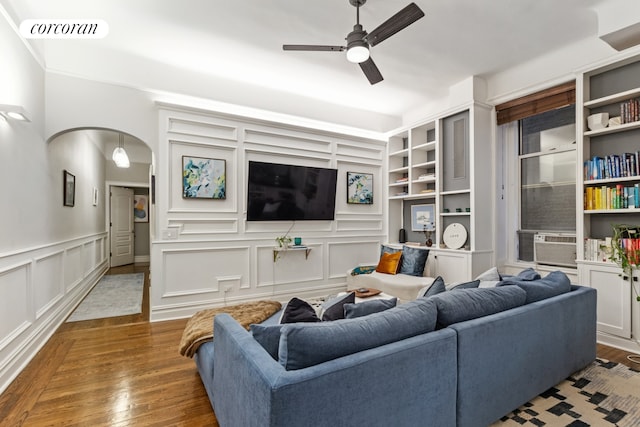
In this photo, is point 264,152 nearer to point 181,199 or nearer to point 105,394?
point 181,199

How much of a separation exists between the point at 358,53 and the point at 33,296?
12.1ft

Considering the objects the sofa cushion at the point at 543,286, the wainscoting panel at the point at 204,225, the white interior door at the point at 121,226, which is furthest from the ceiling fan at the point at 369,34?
the white interior door at the point at 121,226

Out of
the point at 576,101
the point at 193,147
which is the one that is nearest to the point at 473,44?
the point at 576,101

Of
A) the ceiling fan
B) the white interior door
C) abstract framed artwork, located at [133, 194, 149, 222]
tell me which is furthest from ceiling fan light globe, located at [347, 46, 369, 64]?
abstract framed artwork, located at [133, 194, 149, 222]

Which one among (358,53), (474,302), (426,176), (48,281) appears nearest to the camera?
(474,302)

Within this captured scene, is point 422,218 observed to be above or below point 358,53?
below

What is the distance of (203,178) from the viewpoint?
13.3 feet

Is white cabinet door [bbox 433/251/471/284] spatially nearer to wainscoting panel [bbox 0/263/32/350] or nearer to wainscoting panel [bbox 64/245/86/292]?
wainscoting panel [bbox 0/263/32/350]

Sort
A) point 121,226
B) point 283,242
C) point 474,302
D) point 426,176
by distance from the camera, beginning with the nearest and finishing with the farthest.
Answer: point 474,302, point 283,242, point 426,176, point 121,226

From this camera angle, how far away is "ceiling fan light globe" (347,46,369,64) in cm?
252

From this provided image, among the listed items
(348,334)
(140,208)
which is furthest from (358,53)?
(140,208)

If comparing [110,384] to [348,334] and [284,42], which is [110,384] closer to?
[348,334]

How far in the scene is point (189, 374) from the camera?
98.4 inches

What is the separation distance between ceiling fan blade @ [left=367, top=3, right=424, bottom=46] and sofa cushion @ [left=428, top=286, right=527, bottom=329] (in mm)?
1931
